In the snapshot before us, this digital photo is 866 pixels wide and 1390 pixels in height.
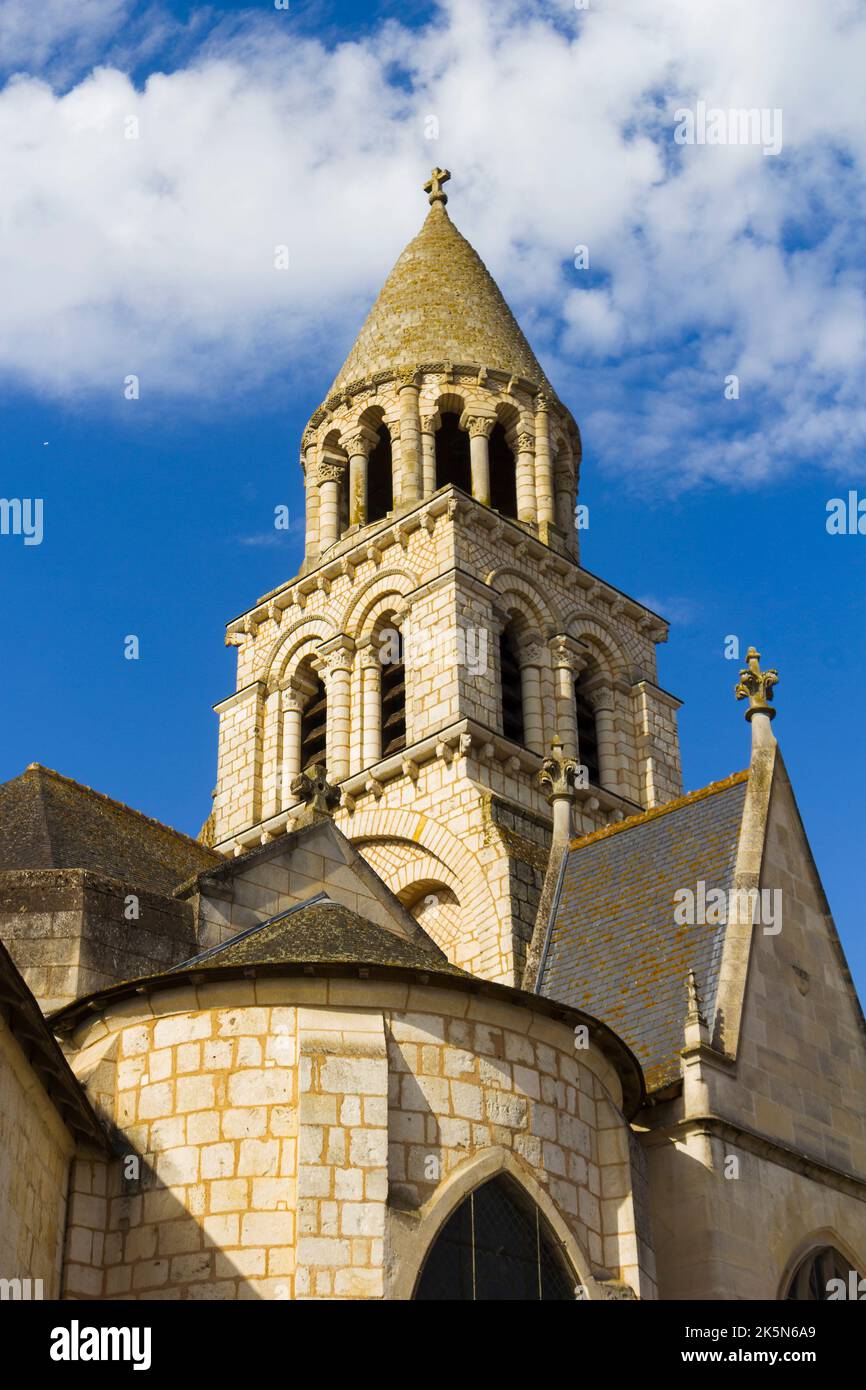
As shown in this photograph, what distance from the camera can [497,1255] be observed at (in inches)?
520

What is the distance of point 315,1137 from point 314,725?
22.0m

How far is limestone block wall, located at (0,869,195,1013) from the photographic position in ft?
53.9

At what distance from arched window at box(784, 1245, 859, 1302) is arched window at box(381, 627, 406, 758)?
1669 centimetres

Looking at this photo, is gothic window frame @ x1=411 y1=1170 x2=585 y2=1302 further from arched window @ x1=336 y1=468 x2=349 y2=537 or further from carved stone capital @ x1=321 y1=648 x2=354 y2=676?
arched window @ x1=336 y1=468 x2=349 y2=537

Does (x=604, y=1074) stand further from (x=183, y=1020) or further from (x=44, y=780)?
(x=44, y=780)

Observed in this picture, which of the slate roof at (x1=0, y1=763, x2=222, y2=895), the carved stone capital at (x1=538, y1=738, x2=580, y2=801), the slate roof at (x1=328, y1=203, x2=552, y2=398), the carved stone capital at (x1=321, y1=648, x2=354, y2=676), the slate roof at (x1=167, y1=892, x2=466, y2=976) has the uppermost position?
the slate roof at (x1=328, y1=203, x2=552, y2=398)

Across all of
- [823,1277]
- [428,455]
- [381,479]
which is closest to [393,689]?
[428,455]

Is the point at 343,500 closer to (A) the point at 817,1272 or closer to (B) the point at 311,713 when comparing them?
(B) the point at 311,713

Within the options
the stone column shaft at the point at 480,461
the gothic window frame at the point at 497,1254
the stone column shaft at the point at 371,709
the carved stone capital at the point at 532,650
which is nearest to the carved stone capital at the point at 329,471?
the stone column shaft at the point at 480,461

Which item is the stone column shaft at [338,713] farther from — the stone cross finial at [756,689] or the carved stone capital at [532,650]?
the stone cross finial at [756,689]

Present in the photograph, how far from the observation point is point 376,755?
3209 cm

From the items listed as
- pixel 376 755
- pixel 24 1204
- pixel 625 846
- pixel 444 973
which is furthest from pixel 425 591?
pixel 24 1204

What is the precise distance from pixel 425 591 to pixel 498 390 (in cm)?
584

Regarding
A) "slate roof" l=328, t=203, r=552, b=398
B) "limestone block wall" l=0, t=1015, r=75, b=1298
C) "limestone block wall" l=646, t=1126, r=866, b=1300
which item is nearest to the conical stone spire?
"slate roof" l=328, t=203, r=552, b=398
